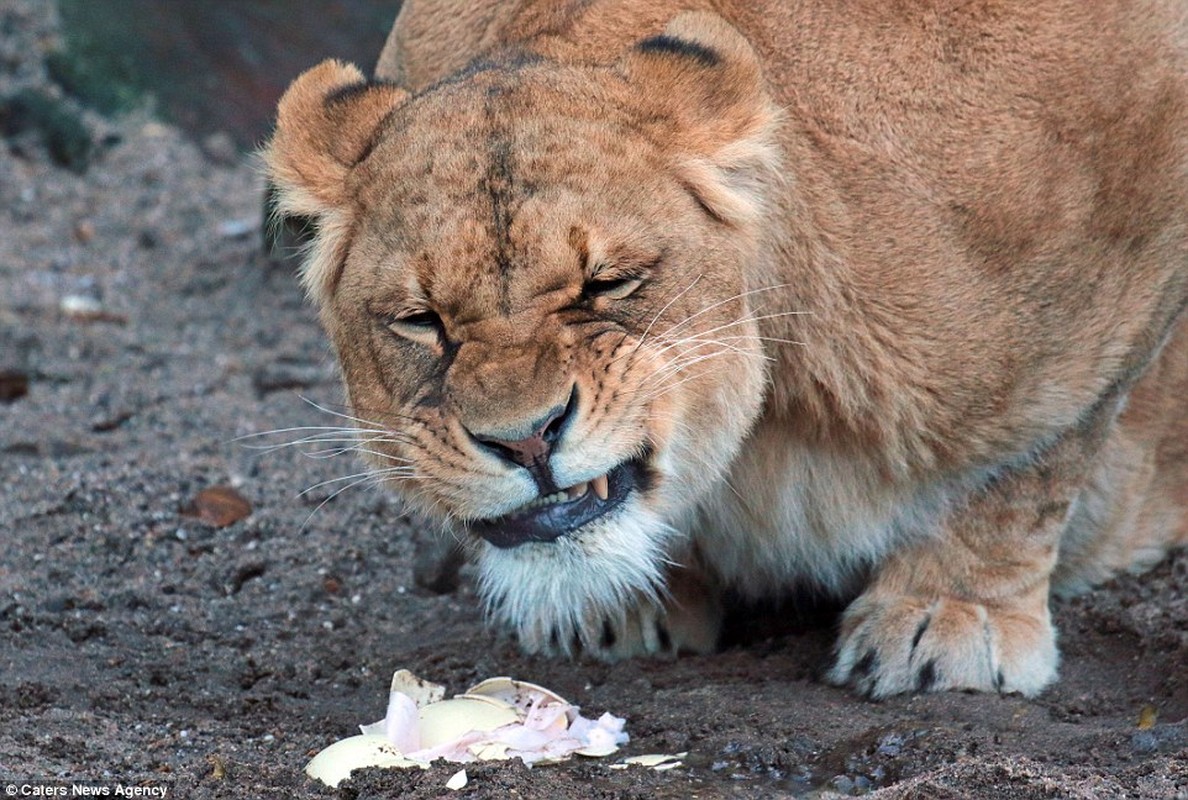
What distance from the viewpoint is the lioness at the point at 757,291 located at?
3492 mm

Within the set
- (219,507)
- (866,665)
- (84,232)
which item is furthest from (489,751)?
(84,232)

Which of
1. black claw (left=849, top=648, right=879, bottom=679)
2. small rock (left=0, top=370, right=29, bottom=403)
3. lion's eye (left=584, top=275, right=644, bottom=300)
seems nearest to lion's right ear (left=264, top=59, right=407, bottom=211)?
lion's eye (left=584, top=275, right=644, bottom=300)

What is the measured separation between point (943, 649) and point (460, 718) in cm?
136

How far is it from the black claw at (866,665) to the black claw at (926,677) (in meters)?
0.11

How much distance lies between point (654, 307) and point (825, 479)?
36.1 inches

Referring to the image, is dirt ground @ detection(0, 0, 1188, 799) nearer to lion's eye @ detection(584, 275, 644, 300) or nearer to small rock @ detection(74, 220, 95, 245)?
small rock @ detection(74, 220, 95, 245)

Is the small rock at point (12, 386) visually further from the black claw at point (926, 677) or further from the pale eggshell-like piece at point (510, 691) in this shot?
the black claw at point (926, 677)

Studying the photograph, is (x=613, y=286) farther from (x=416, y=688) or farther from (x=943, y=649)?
(x=943, y=649)

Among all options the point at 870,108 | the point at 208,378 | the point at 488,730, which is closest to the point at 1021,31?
the point at 870,108

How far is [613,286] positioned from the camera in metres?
3.54

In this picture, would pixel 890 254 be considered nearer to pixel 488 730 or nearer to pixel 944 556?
pixel 944 556

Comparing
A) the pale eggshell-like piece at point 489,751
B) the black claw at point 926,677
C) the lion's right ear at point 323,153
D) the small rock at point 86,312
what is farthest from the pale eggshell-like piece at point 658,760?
the small rock at point 86,312

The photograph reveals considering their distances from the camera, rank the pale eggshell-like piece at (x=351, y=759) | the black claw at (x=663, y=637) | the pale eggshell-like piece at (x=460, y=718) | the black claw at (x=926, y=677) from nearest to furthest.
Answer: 1. the pale eggshell-like piece at (x=351, y=759)
2. the pale eggshell-like piece at (x=460, y=718)
3. the black claw at (x=926, y=677)
4. the black claw at (x=663, y=637)

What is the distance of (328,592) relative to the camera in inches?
191
